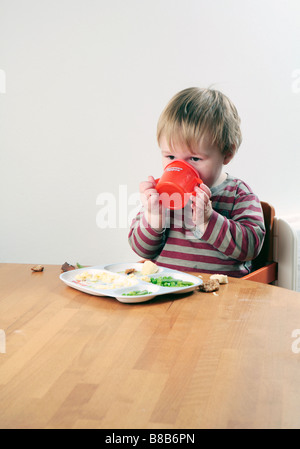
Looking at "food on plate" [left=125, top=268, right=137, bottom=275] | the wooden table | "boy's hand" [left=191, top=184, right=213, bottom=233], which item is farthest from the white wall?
the wooden table

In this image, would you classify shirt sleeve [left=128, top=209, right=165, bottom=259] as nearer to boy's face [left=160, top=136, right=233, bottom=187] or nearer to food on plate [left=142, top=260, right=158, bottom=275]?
boy's face [left=160, top=136, right=233, bottom=187]

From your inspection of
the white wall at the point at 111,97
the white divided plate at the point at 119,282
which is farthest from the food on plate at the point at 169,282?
the white wall at the point at 111,97

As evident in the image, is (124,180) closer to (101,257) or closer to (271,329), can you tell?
(101,257)

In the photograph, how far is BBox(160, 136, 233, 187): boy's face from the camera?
135cm

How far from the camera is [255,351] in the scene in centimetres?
76

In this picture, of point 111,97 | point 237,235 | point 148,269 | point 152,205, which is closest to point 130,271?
point 148,269

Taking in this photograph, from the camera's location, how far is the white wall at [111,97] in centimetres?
216

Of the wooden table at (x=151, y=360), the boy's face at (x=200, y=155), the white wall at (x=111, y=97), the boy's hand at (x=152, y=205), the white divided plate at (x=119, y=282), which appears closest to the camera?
the wooden table at (x=151, y=360)

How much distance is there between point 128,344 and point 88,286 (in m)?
0.27

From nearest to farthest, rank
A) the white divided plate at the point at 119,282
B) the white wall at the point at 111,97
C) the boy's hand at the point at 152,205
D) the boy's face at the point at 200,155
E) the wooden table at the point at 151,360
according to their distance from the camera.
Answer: the wooden table at the point at 151,360, the white divided plate at the point at 119,282, the boy's hand at the point at 152,205, the boy's face at the point at 200,155, the white wall at the point at 111,97

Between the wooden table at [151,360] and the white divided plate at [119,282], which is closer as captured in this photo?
the wooden table at [151,360]

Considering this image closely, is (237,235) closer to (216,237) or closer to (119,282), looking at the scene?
(216,237)

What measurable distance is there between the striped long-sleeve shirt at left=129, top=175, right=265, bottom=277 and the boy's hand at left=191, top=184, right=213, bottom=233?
0.13ft

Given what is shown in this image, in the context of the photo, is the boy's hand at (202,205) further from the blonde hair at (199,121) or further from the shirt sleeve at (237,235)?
the blonde hair at (199,121)
